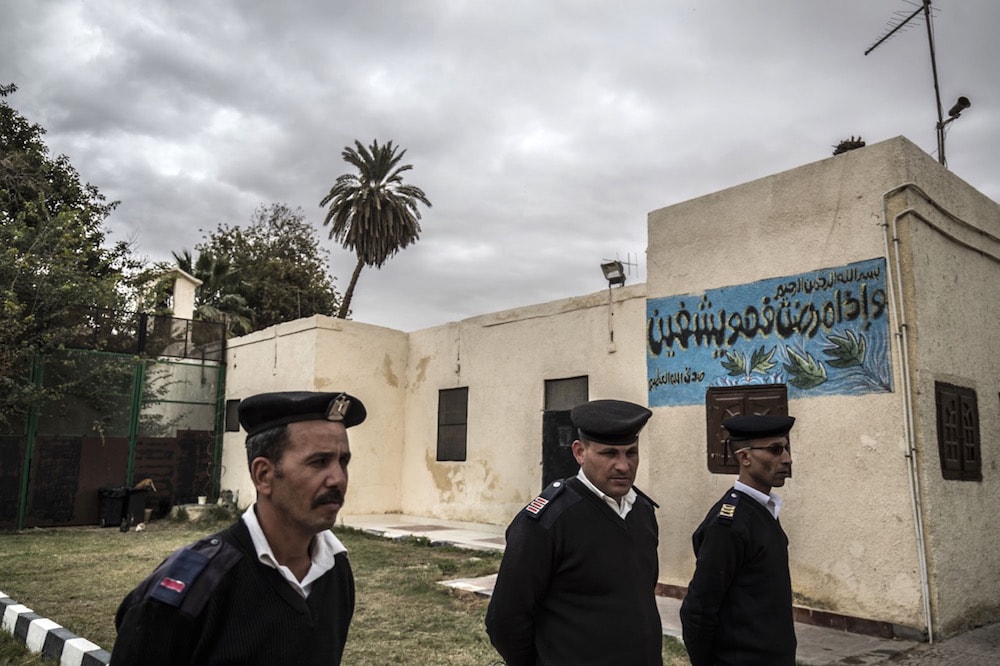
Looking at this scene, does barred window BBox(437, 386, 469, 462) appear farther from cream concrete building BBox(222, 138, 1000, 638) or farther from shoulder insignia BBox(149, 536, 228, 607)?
shoulder insignia BBox(149, 536, 228, 607)

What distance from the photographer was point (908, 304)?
6254mm

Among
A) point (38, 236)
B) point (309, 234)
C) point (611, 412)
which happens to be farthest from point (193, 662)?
point (309, 234)

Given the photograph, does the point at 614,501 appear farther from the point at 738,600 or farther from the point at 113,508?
the point at 113,508

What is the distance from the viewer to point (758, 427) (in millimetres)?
3334

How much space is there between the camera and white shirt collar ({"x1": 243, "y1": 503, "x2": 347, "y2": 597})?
1.78 m

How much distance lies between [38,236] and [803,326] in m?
13.7

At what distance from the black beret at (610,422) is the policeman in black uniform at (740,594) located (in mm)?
583

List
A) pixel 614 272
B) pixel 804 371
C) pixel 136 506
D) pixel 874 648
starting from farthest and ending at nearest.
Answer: pixel 136 506, pixel 614 272, pixel 804 371, pixel 874 648

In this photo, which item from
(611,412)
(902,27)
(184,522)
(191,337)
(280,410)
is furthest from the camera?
(191,337)

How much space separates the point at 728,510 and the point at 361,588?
597cm

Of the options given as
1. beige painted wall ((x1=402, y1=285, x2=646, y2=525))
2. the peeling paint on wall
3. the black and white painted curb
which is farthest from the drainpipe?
the peeling paint on wall

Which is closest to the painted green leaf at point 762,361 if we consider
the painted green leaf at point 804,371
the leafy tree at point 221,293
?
the painted green leaf at point 804,371

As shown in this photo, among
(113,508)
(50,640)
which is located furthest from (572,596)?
(113,508)

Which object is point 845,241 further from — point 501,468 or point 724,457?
point 501,468
